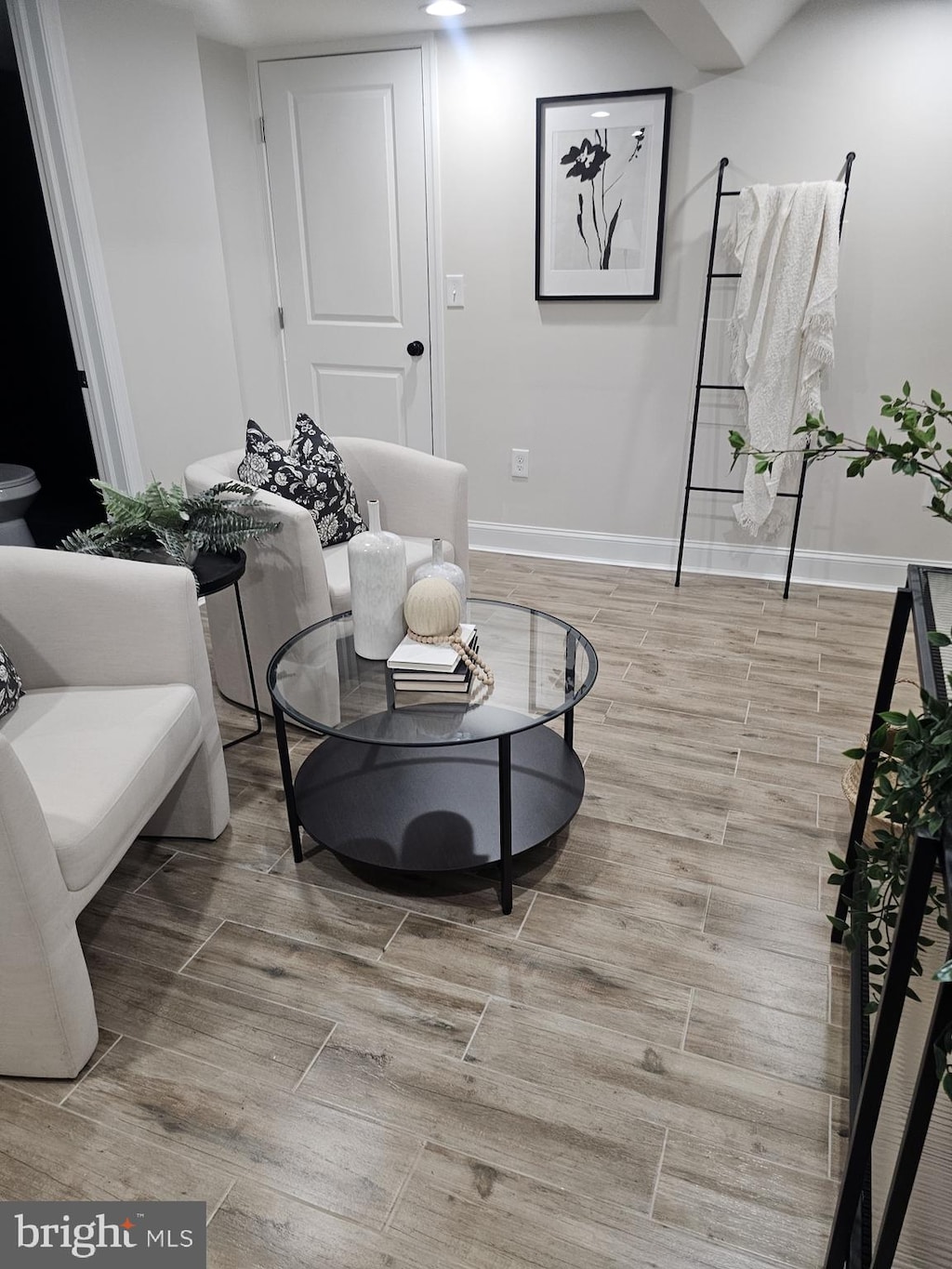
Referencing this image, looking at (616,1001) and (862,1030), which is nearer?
(862,1030)

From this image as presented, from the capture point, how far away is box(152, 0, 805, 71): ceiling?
2590 millimetres

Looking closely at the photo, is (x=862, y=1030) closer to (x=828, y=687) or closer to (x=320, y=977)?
(x=320, y=977)

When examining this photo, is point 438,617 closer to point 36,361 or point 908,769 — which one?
point 908,769

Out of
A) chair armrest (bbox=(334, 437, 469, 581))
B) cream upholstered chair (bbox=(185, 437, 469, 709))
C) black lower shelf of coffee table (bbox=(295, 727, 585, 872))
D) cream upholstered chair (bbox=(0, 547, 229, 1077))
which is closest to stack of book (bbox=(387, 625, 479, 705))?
black lower shelf of coffee table (bbox=(295, 727, 585, 872))

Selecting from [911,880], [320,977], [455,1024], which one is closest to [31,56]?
[320,977]

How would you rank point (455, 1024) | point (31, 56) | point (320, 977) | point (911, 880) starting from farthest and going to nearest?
point (31, 56)
point (320, 977)
point (455, 1024)
point (911, 880)

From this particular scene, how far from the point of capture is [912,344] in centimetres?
336

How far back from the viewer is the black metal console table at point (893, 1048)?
3.00 feet

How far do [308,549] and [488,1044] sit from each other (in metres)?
1.38

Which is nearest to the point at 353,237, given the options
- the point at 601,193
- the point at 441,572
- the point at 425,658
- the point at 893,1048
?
the point at 601,193

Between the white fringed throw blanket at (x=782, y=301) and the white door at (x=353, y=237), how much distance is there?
1398mm

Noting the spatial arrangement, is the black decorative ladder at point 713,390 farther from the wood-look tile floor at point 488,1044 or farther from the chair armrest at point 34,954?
the chair armrest at point 34,954

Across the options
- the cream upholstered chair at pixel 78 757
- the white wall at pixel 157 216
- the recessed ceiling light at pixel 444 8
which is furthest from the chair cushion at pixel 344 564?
the recessed ceiling light at pixel 444 8

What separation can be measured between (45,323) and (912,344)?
3.42m
